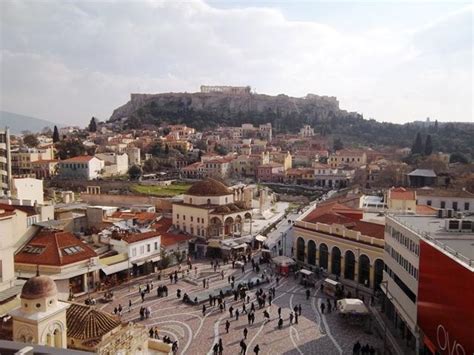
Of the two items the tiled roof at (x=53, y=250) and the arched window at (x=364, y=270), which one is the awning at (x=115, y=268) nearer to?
the tiled roof at (x=53, y=250)

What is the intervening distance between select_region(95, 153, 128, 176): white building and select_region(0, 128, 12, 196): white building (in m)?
33.4

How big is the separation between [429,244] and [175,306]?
1475cm

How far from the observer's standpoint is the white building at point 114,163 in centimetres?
8711

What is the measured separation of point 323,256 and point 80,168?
57.8 m

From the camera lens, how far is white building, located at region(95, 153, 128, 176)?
8711 centimetres

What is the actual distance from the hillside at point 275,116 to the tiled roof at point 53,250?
11272 centimetres

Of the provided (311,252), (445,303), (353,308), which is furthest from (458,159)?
(445,303)

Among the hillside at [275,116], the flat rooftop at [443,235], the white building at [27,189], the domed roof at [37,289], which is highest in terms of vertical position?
the hillside at [275,116]

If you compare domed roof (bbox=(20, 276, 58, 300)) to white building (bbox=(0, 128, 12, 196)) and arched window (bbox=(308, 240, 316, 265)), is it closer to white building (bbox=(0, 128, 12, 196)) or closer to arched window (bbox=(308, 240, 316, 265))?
arched window (bbox=(308, 240, 316, 265))

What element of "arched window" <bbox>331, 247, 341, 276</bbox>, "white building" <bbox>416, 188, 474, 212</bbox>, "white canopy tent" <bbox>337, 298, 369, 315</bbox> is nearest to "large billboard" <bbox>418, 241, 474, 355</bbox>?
"white canopy tent" <bbox>337, 298, 369, 315</bbox>

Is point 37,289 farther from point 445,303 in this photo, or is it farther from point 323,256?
point 323,256

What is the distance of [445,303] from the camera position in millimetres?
17812

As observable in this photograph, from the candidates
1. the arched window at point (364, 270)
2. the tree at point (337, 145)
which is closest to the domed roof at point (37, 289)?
the arched window at point (364, 270)

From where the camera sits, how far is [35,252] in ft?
95.4
